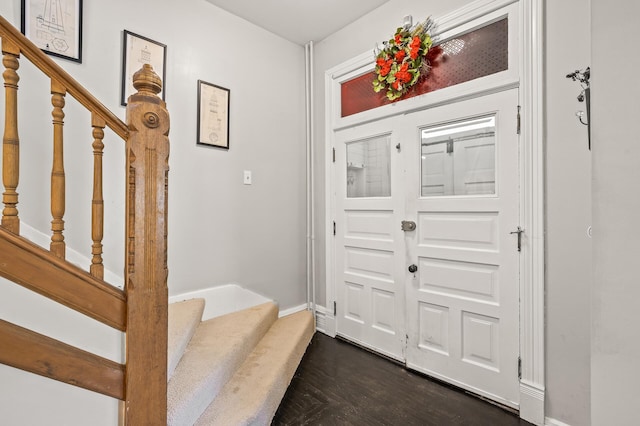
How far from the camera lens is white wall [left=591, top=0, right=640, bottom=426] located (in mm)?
637

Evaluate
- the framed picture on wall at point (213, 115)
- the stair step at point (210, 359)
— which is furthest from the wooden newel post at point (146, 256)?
the framed picture on wall at point (213, 115)

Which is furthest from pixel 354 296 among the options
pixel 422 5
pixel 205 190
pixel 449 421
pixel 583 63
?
pixel 422 5

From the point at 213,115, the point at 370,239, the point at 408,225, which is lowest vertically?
the point at 370,239

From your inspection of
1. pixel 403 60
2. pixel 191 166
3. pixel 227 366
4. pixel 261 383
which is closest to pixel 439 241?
pixel 403 60

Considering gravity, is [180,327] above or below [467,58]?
below

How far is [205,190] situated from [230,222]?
0.34 meters

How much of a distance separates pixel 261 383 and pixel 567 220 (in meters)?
1.89

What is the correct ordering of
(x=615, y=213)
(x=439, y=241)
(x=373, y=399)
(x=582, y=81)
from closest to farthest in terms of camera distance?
1. (x=615, y=213)
2. (x=582, y=81)
3. (x=373, y=399)
4. (x=439, y=241)

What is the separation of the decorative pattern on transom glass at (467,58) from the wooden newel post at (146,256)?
5.95 feet

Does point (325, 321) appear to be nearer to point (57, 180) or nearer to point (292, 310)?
point (292, 310)

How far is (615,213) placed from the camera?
2.15 ft

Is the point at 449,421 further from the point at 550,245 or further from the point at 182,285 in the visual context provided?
the point at 182,285

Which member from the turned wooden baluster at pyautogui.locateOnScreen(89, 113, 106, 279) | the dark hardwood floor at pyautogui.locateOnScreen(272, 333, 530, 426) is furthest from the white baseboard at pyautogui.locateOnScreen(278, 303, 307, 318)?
the turned wooden baluster at pyautogui.locateOnScreen(89, 113, 106, 279)

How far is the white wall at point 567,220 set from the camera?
1.58 meters
